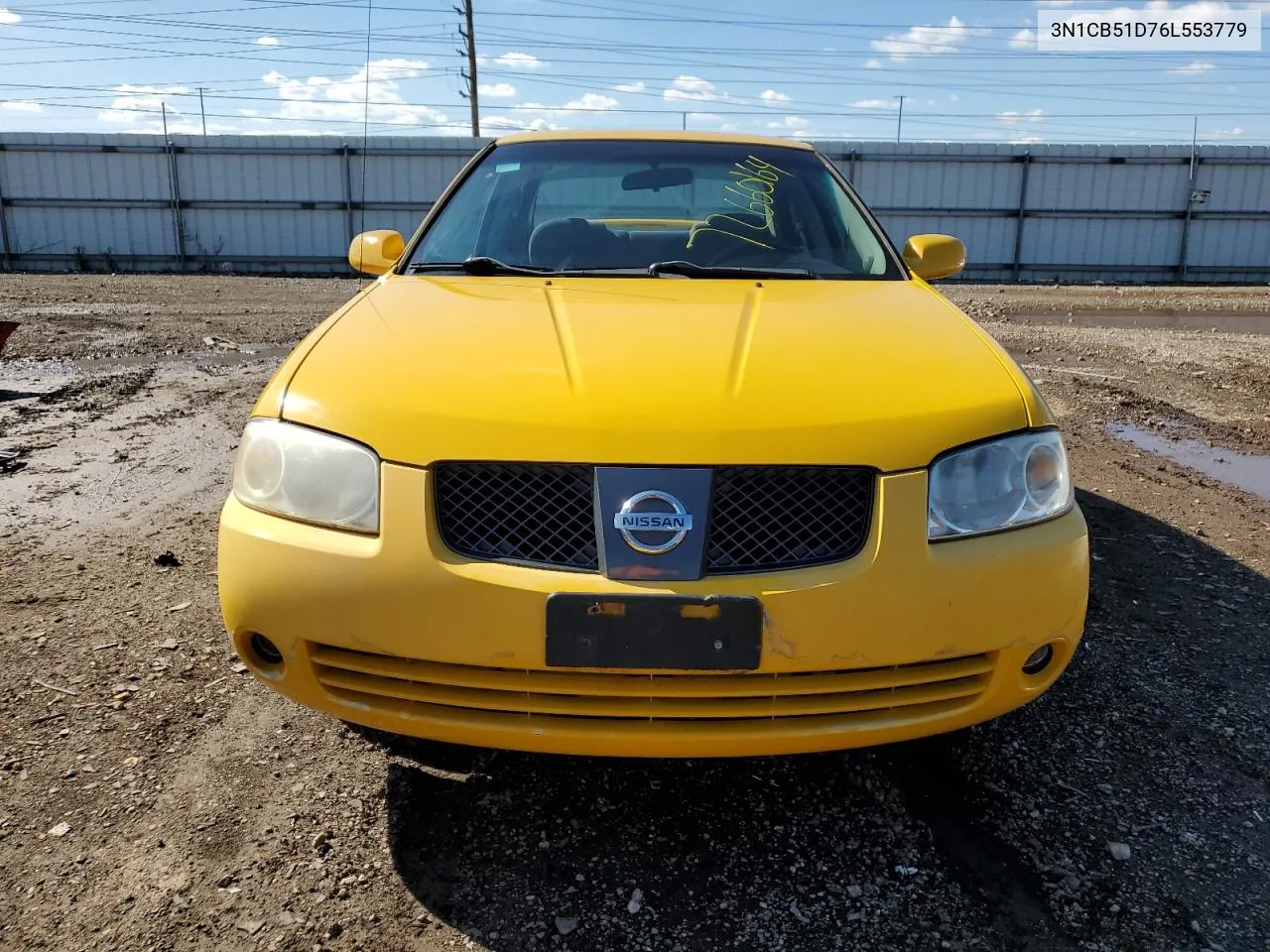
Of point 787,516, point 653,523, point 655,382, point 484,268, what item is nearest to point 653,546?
point 653,523

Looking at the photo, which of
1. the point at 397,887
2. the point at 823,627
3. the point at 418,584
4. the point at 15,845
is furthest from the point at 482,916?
the point at 15,845

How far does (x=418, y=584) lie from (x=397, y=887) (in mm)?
623

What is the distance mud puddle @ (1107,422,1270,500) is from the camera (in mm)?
4547

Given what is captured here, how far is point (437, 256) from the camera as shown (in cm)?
293

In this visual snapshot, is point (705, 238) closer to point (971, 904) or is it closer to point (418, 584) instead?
point (418, 584)

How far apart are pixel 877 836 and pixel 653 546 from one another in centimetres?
85

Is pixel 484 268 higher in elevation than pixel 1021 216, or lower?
higher

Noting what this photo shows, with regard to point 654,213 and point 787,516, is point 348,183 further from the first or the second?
point 787,516

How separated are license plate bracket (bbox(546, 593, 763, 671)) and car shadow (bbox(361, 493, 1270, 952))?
500 millimetres

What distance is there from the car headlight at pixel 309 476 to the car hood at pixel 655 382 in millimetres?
39

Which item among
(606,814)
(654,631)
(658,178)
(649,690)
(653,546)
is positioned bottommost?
(606,814)

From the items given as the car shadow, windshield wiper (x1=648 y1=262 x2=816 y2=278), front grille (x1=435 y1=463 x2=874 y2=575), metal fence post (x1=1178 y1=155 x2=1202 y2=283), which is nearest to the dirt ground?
the car shadow

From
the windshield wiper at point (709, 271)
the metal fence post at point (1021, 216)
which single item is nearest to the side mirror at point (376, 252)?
the windshield wiper at point (709, 271)

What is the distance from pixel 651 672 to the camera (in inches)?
66.2
